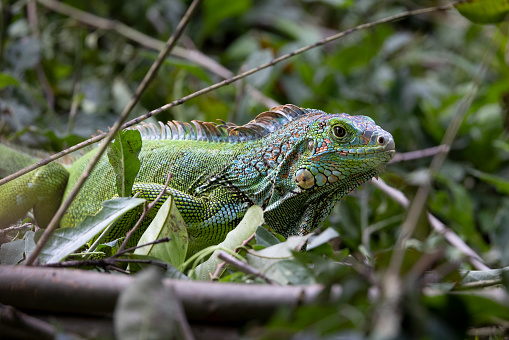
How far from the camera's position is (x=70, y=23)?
716 centimetres

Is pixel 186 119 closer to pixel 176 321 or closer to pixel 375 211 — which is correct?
pixel 375 211

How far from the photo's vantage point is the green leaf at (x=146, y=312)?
1.38m

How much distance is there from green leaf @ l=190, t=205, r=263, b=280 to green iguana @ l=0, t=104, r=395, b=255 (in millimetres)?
723

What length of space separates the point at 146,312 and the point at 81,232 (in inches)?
43.2

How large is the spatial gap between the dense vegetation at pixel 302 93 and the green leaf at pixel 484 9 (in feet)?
0.09

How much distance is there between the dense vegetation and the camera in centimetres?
454

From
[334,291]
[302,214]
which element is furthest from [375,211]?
[334,291]

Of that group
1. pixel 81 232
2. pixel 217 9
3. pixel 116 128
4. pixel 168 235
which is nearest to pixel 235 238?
pixel 168 235

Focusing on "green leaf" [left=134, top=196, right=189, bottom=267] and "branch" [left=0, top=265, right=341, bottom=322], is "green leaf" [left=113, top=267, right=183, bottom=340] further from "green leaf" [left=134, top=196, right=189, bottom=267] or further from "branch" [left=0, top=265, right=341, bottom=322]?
"green leaf" [left=134, top=196, right=189, bottom=267]

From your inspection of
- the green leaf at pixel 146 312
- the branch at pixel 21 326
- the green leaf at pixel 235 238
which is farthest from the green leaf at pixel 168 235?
the green leaf at pixel 146 312

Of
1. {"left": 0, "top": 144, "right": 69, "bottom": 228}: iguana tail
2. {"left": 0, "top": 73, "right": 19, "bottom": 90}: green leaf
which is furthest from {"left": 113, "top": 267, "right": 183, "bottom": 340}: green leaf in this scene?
{"left": 0, "top": 73, "right": 19, "bottom": 90}: green leaf

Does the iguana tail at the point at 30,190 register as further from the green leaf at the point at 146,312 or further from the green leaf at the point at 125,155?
the green leaf at the point at 146,312

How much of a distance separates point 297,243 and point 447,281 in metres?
0.66

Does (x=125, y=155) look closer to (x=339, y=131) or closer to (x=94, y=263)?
(x=94, y=263)
